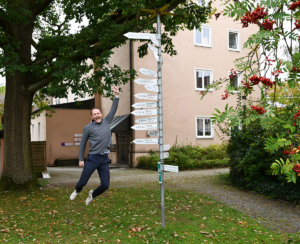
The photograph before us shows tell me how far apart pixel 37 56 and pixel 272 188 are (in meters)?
8.33

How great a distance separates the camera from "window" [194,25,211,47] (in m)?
21.2

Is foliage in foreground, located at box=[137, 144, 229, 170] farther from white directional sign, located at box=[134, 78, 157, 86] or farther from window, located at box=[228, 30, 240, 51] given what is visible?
white directional sign, located at box=[134, 78, 157, 86]

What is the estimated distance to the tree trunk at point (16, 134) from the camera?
1030 cm

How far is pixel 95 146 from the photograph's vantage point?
6301mm

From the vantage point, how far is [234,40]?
896 inches

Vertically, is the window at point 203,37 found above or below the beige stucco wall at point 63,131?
above

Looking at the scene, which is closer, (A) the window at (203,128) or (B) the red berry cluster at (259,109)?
(B) the red berry cluster at (259,109)

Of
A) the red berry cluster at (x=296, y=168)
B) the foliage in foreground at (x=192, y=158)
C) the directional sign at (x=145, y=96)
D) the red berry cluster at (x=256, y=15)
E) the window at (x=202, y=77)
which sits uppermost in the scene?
the window at (x=202, y=77)

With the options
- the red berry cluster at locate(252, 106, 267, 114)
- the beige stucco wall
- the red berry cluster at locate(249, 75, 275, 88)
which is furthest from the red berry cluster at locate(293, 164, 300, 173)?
the beige stucco wall

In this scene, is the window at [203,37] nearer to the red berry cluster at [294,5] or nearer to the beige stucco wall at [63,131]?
the beige stucco wall at [63,131]

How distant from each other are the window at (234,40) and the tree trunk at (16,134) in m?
15.9

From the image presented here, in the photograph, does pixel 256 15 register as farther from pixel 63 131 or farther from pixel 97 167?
pixel 63 131

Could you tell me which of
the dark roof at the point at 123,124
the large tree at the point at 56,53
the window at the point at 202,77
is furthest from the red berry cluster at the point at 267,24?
the window at the point at 202,77

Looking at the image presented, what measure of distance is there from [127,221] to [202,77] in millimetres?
15984
